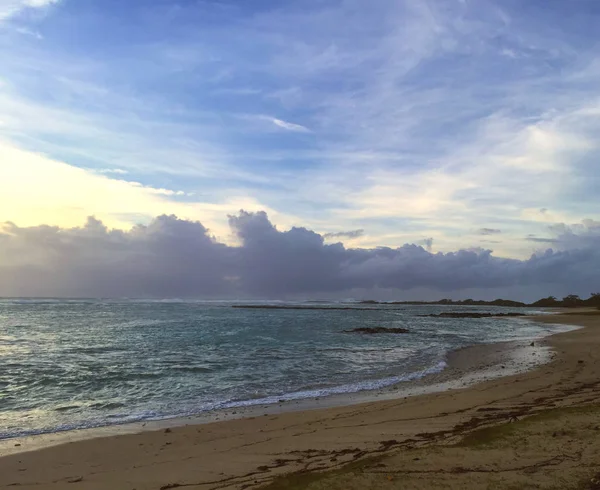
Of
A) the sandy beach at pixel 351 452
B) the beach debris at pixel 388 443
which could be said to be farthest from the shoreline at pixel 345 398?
the beach debris at pixel 388 443

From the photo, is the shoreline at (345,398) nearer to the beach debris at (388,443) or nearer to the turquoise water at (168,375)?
the turquoise water at (168,375)

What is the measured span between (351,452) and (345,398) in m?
6.46

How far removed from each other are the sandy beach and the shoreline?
391mm

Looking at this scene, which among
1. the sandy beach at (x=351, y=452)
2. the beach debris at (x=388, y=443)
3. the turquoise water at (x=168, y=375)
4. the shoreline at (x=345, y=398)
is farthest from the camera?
the turquoise water at (x=168, y=375)

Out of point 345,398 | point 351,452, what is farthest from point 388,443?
point 345,398

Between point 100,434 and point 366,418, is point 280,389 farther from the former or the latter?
point 100,434

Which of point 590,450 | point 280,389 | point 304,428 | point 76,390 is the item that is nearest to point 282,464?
point 304,428

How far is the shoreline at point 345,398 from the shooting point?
10.0 metres

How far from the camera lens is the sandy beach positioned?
6270mm

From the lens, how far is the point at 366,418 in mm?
10742

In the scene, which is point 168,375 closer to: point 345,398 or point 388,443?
point 345,398

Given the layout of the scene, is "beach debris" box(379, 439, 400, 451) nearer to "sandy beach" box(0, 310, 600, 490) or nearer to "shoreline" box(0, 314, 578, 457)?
"sandy beach" box(0, 310, 600, 490)

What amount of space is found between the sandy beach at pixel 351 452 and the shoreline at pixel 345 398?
39 centimetres

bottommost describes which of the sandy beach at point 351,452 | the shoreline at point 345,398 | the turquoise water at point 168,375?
the turquoise water at point 168,375
